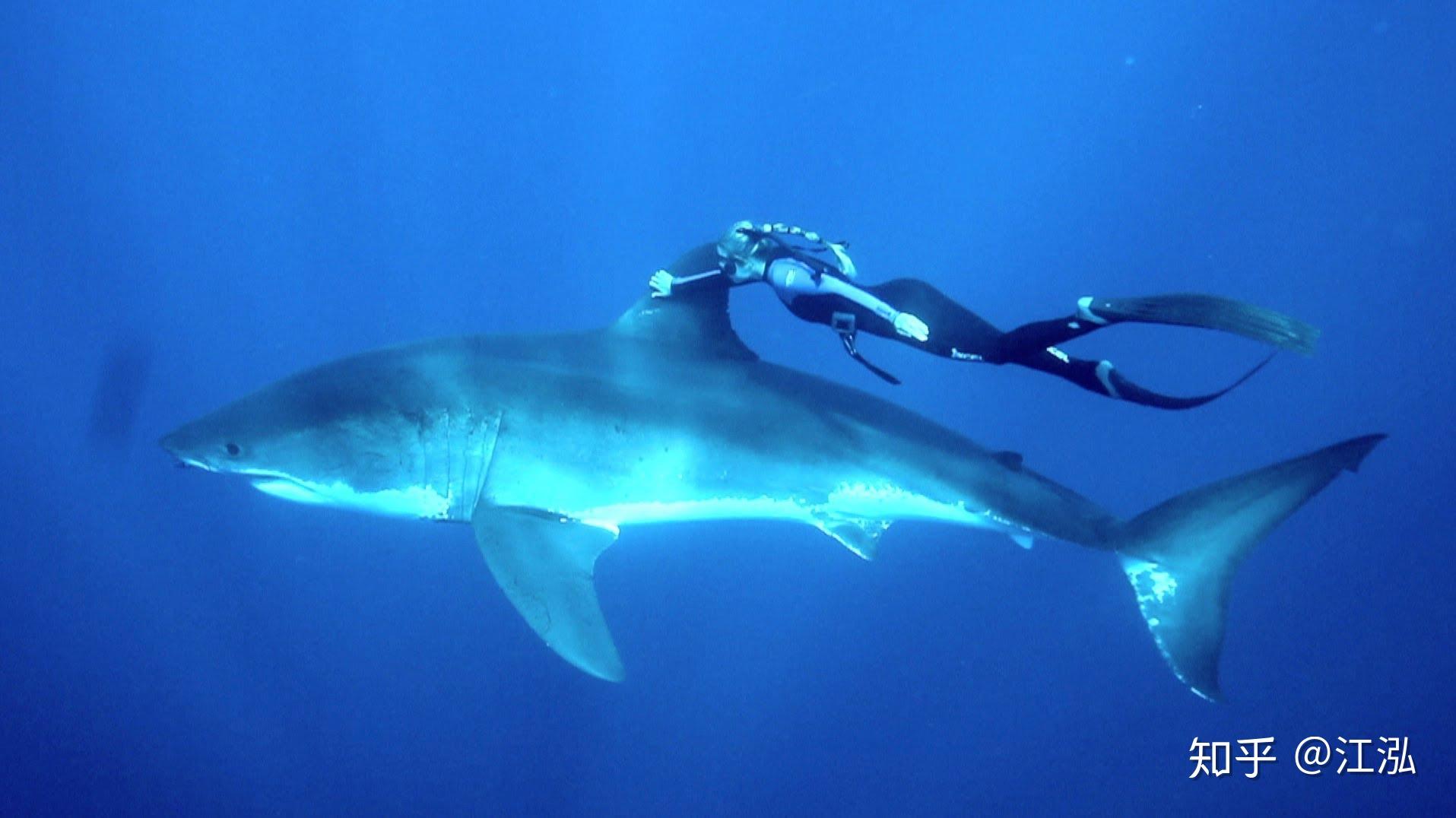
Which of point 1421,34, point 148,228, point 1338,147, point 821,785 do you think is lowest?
point 821,785

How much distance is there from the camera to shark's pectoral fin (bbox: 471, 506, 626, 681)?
4273 mm

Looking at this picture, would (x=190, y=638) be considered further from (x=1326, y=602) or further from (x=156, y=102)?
(x=1326, y=602)

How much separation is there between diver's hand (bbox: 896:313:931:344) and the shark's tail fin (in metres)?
1.90

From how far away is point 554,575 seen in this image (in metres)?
4.62

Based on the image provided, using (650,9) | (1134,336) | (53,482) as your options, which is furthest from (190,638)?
(1134,336)

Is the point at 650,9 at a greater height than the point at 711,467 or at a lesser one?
greater

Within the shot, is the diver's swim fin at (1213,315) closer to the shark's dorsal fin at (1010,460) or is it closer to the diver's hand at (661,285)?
the shark's dorsal fin at (1010,460)

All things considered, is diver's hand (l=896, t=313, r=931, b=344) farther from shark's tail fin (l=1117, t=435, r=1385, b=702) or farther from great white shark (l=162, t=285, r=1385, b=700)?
shark's tail fin (l=1117, t=435, r=1385, b=702)

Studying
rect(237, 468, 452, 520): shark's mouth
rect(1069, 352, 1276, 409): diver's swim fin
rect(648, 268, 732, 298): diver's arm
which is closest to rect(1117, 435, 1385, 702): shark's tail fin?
rect(1069, 352, 1276, 409): diver's swim fin

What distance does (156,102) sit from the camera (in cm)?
1273

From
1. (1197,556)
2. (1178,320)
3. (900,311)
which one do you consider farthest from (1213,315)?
(900,311)

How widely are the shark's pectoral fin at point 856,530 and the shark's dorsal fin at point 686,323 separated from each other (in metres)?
1.40

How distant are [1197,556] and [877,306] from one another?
2.72 metres

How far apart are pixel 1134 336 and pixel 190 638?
15.4 m
